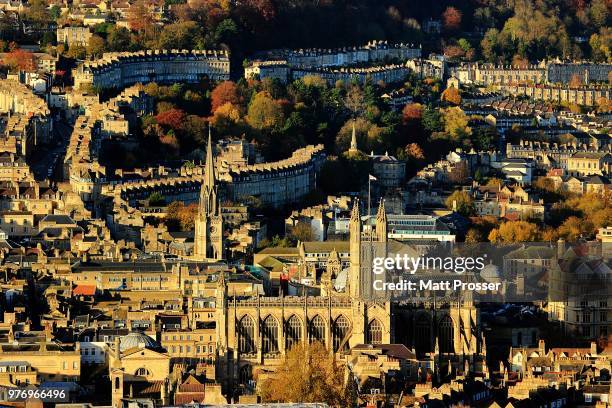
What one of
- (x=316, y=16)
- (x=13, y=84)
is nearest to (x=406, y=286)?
(x=13, y=84)

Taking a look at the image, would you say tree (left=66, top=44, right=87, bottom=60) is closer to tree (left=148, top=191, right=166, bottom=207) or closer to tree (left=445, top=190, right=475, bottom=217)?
tree (left=445, top=190, right=475, bottom=217)

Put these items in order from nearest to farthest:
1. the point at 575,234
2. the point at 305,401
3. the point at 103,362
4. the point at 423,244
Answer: the point at 305,401 → the point at 103,362 → the point at 423,244 → the point at 575,234

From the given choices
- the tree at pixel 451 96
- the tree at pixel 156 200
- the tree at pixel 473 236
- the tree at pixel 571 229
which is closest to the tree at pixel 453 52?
the tree at pixel 451 96

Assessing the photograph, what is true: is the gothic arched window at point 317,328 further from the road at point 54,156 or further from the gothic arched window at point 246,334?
the road at point 54,156

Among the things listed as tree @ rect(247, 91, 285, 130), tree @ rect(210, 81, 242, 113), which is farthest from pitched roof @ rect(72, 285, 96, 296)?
tree @ rect(210, 81, 242, 113)

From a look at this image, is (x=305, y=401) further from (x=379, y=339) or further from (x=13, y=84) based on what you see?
(x=13, y=84)
